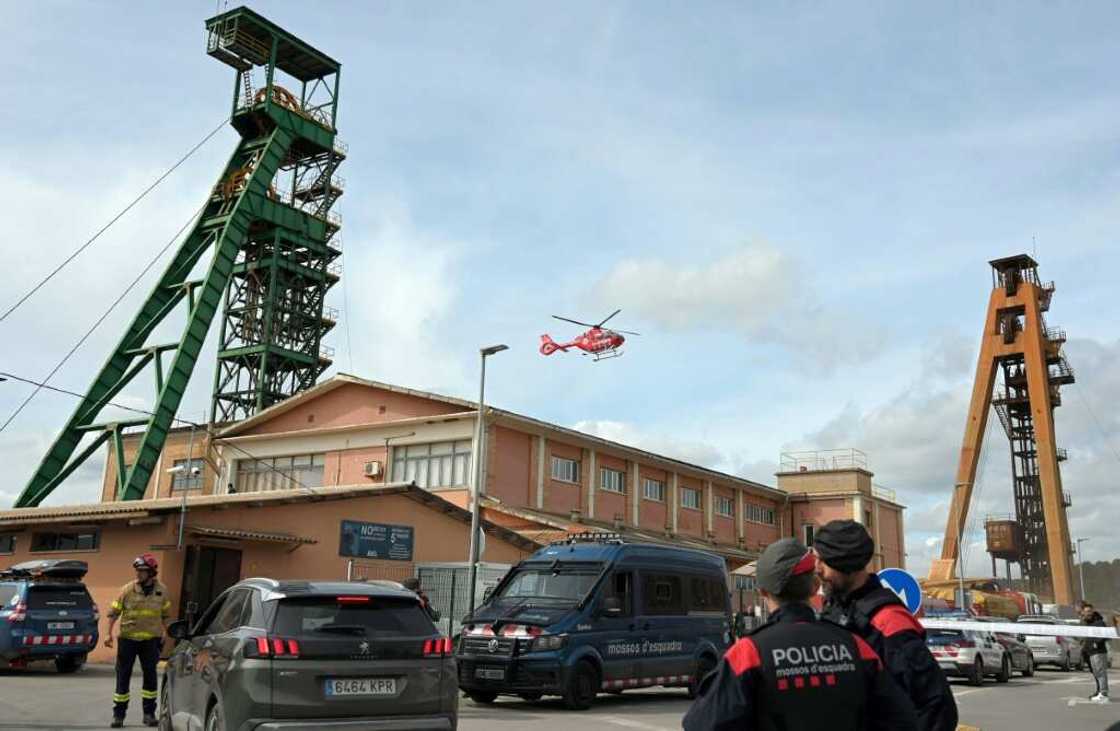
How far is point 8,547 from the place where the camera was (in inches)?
1031

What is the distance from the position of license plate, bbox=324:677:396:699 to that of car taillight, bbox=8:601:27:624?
12794 mm

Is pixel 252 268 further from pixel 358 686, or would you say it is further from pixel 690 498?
pixel 358 686

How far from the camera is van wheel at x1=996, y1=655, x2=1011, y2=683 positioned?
23.4 metres

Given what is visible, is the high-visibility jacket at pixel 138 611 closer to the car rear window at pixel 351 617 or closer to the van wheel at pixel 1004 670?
the car rear window at pixel 351 617

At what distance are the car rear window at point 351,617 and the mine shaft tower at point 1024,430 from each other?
176ft

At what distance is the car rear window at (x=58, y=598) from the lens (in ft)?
61.0

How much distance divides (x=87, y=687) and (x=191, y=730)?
903 centimetres

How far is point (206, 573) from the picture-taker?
2302 cm

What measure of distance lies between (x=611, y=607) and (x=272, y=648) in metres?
8.05

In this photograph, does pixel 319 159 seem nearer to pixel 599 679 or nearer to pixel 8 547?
pixel 8 547

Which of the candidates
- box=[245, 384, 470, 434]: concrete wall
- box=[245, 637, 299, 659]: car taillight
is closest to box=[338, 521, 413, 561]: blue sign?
box=[245, 384, 470, 434]: concrete wall

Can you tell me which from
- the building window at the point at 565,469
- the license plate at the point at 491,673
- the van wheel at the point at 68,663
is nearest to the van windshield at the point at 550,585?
the license plate at the point at 491,673

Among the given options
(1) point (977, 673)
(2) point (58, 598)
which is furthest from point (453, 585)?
(1) point (977, 673)

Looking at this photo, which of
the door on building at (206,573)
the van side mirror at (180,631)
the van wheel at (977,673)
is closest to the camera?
the van side mirror at (180,631)
